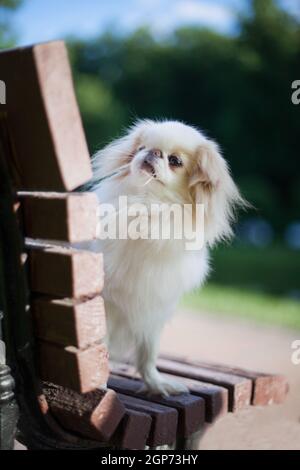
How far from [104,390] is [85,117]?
11205mm

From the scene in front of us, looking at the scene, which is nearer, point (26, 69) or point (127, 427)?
point (26, 69)

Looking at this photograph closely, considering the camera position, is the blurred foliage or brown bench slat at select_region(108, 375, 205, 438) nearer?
brown bench slat at select_region(108, 375, 205, 438)

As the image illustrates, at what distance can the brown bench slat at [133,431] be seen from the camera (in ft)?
5.34

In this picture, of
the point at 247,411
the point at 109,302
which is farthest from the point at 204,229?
the point at 247,411

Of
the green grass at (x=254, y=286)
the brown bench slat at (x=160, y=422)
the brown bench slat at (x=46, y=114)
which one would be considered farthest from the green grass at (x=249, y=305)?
the brown bench slat at (x=46, y=114)

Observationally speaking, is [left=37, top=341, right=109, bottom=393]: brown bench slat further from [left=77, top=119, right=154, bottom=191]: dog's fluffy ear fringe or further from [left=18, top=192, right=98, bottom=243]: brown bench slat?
[left=77, top=119, right=154, bottom=191]: dog's fluffy ear fringe

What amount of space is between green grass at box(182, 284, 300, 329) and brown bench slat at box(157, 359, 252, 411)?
266cm

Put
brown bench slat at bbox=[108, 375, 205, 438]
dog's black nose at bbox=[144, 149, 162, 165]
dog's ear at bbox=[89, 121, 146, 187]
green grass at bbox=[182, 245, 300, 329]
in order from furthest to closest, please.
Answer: green grass at bbox=[182, 245, 300, 329] < dog's ear at bbox=[89, 121, 146, 187] < dog's black nose at bbox=[144, 149, 162, 165] < brown bench slat at bbox=[108, 375, 205, 438]

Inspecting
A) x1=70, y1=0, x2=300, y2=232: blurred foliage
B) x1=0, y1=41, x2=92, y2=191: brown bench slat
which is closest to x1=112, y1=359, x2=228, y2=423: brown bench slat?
x1=0, y1=41, x2=92, y2=191: brown bench slat

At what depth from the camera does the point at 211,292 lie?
6.87 meters

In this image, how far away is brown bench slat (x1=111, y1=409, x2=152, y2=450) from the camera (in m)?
1.63

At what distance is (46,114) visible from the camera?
125cm

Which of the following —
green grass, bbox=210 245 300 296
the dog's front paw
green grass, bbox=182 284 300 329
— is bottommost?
green grass, bbox=210 245 300 296

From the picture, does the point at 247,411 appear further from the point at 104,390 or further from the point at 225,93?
the point at 225,93
